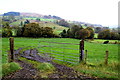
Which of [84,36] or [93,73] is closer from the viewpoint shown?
[93,73]

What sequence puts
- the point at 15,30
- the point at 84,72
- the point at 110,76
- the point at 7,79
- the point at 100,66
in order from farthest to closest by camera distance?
1. the point at 15,30
2. the point at 100,66
3. the point at 84,72
4. the point at 110,76
5. the point at 7,79

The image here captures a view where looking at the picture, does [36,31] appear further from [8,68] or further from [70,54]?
[8,68]

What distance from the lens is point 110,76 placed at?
6387 millimetres

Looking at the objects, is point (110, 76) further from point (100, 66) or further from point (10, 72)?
point (10, 72)

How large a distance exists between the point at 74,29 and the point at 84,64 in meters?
37.6

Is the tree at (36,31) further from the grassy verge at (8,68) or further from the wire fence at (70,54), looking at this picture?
the grassy verge at (8,68)

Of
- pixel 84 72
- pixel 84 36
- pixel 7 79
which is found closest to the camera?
pixel 7 79

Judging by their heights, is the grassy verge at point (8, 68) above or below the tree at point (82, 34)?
below

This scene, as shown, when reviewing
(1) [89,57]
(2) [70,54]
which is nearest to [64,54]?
(2) [70,54]

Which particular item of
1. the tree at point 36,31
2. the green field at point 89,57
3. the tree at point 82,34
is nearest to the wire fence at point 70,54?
the green field at point 89,57

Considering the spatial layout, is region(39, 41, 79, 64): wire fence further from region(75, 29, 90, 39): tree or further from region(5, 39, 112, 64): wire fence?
region(75, 29, 90, 39): tree

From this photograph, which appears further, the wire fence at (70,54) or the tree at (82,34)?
the tree at (82,34)

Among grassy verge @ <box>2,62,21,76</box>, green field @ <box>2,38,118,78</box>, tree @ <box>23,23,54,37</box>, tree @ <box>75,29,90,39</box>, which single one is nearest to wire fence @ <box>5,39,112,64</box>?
green field @ <box>2,38,118,78</box>

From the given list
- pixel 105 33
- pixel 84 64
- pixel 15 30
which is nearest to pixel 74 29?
pixel 105 33
